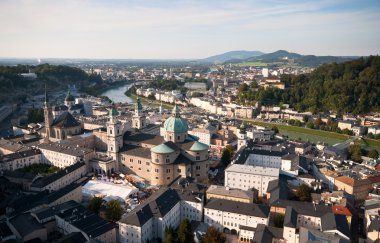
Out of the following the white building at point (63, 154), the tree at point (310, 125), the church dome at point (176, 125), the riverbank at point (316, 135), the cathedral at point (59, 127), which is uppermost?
the church dome at point (176, 125)

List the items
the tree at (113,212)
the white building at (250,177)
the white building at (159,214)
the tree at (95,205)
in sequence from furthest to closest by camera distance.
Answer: the white building at (250,177) → the tree at (95,205) → the tree at (113,212) → the white building at (159,214)

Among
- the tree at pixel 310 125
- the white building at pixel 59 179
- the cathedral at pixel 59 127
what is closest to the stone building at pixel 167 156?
the white building at pixel 59 179

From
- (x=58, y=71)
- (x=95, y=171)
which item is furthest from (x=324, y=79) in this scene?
(x=58, y=71)

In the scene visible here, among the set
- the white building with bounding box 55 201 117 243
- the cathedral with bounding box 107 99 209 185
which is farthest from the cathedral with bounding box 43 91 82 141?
the white building with bounding box 55 201 117 243

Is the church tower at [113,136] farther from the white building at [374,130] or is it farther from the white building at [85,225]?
the white building at [374,130]

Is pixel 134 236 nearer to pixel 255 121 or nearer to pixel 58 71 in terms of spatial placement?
pixel 255 121

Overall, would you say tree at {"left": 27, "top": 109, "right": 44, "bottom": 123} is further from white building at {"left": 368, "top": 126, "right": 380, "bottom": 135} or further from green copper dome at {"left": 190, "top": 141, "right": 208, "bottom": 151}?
white building at {"left": 368, "top": 126, "right": 380, "bottom": 135}

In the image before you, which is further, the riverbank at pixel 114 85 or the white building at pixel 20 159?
the riverbank at pixel 114 85
